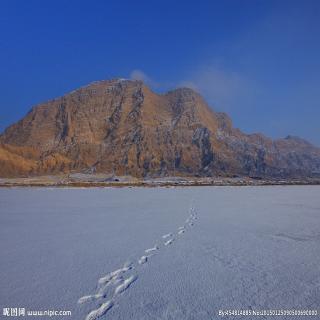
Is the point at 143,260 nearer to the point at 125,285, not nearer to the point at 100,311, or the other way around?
the point at 125,285

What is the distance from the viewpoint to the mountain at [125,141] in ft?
493

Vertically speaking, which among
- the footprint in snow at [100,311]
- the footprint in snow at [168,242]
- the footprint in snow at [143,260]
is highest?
the footprint in snow at [168,242]

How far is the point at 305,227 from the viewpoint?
444 inches

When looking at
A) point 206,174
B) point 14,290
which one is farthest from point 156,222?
point 206,174

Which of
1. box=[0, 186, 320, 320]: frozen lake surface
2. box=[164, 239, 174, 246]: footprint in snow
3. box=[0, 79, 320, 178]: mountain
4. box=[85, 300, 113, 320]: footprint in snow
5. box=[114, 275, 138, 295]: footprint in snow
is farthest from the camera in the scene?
box=[0, 79, 320, 178]: mountain

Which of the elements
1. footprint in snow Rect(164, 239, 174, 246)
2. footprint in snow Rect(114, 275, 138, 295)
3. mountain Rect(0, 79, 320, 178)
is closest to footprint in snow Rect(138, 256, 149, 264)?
footprint in snow Rect(114, 275, 138, 295)

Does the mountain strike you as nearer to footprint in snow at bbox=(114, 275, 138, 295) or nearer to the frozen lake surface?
the frozen lake surface

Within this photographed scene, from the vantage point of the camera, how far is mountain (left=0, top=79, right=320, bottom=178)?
150m

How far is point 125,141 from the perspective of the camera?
545 feet

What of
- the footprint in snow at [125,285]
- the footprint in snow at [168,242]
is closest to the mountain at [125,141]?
the footprint in snow at [168,242]

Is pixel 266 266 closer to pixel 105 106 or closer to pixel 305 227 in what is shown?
pixel 305 227

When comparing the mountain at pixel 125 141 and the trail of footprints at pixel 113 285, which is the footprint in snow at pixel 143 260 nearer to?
the trail of footprints at pixel 113 285

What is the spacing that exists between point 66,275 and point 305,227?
27.0 feet

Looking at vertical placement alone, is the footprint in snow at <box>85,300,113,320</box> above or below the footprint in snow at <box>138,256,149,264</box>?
below
